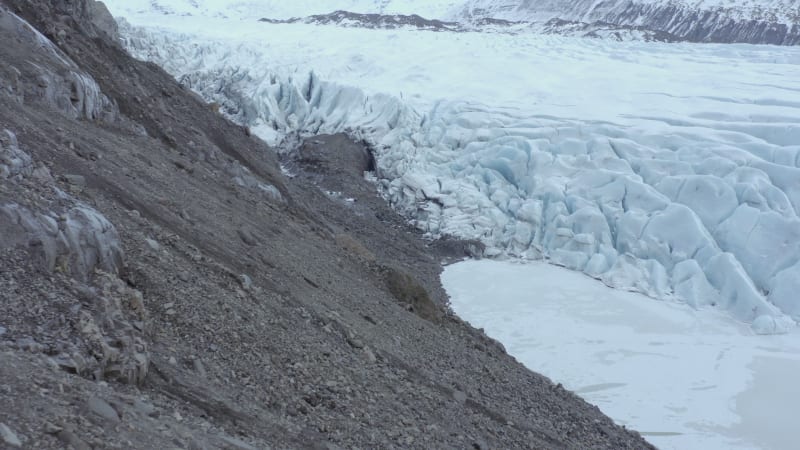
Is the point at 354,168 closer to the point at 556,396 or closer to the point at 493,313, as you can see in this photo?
the point at 493,313

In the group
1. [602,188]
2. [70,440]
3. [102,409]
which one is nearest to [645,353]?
[602,188]

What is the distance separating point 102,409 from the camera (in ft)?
8.59

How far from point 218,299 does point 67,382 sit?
169cm

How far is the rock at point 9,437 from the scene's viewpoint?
2.19 metres

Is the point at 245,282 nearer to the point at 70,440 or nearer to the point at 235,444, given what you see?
the point at 235,444

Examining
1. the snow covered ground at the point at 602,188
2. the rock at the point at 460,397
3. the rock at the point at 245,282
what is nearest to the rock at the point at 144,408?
the rock at the point at 245,282

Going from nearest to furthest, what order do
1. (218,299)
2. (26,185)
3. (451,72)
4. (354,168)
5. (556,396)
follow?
(26,185) → (218,299) → (556,396) → (354,168) → (451,72)

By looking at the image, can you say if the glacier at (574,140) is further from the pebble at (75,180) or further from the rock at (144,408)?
the rock at (144,408)

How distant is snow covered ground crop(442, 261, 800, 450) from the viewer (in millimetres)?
7859

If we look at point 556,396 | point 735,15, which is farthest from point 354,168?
point 735,15

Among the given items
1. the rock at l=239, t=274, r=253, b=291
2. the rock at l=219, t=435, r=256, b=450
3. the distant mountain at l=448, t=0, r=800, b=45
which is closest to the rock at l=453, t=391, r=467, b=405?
the rock at l=239, t=274, r=253, b=291

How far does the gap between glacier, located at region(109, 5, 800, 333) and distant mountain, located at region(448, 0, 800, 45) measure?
9.75 meters

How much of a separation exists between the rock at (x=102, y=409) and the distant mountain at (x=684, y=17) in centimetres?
2498

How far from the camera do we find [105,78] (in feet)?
25.1
